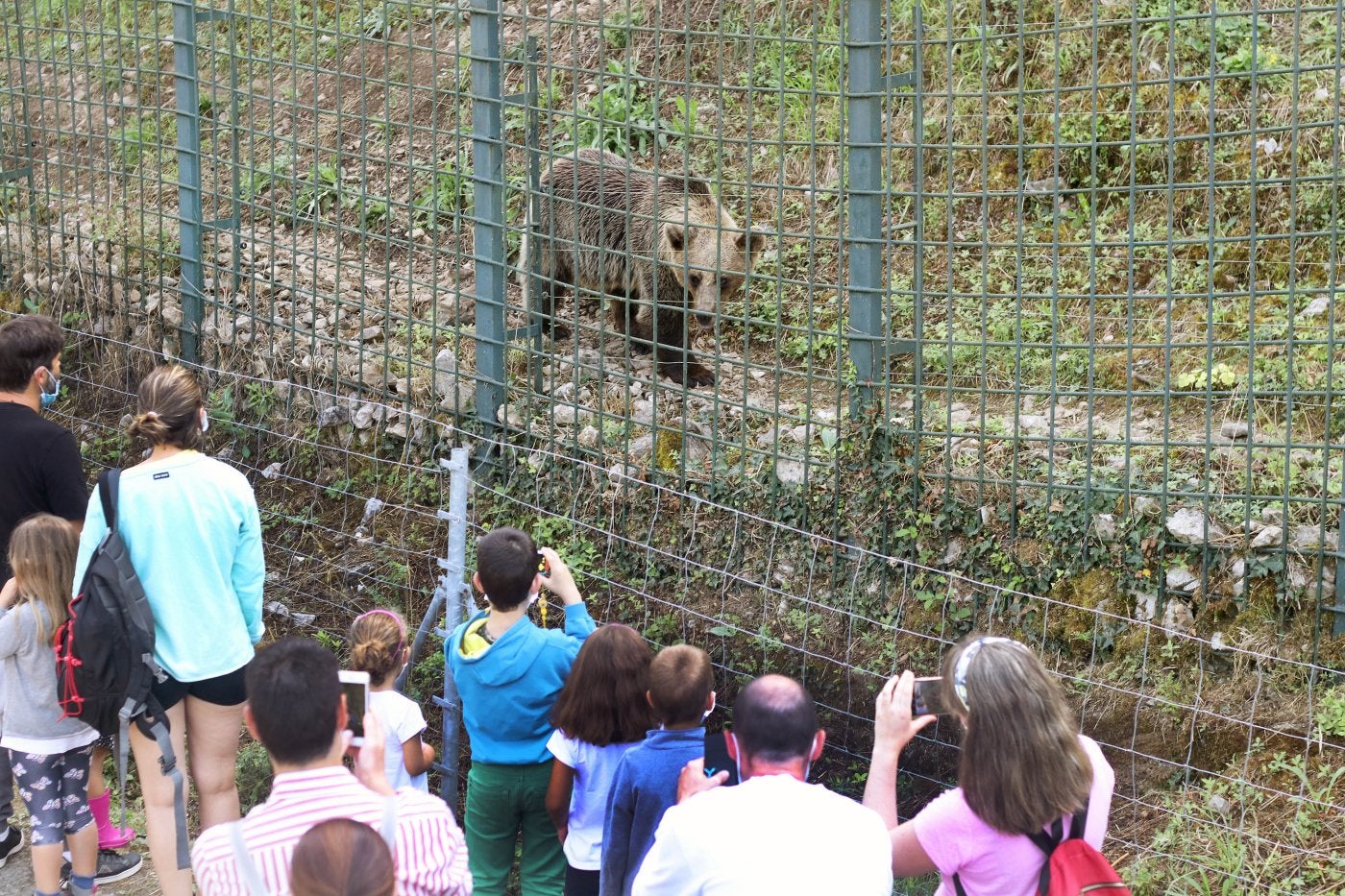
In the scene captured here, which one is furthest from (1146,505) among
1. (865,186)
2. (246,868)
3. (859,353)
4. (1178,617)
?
(246,868)

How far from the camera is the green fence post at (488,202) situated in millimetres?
6570

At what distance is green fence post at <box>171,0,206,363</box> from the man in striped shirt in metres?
5.16

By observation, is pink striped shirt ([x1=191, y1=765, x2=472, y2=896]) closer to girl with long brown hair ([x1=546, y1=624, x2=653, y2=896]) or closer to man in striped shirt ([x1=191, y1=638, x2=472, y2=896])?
man in striped shirt ([x1=191, y1=638, x2=472, y2=896])

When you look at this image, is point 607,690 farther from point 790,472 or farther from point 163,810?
point 790,472

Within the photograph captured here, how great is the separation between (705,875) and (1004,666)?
2.59ft

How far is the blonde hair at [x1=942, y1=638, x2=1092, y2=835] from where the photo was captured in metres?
2.98

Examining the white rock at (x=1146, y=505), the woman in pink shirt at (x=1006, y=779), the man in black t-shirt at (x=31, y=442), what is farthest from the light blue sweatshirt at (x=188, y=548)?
the white rock at (x=1146, y=505)

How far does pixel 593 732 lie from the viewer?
3748 mm

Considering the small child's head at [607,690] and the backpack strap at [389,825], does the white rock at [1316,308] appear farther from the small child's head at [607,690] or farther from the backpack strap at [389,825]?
the backpack strap at [389,825]

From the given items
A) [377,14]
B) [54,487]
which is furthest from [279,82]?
[54,487]

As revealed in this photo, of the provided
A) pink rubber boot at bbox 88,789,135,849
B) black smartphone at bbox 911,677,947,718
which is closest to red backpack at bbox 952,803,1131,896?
black smartphone at bbox 911,677,947,718

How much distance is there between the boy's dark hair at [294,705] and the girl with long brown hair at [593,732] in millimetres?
832

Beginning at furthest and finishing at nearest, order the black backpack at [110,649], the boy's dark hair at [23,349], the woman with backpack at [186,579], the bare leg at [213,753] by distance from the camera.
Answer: the boy's dark hair at [23,349]
the bare leg at [213,753]
the woman with backpack at [186,579]
the black backpack at [110,649]

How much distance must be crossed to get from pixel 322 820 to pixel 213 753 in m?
1.81
